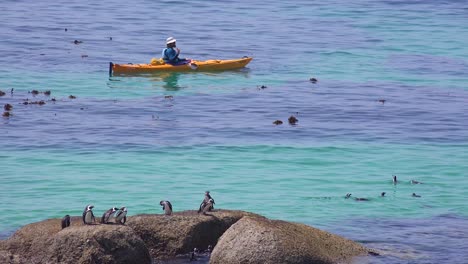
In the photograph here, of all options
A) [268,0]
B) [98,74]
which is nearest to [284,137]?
[98,74]

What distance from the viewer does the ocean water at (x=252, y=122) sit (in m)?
26.8

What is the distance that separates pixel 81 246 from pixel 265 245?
325cm

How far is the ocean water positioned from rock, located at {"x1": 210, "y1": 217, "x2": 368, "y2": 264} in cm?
235

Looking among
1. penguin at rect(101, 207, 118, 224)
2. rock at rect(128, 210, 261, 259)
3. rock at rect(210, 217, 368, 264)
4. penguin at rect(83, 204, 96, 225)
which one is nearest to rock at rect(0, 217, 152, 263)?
penguin at rect(83, 204, 96, 225)

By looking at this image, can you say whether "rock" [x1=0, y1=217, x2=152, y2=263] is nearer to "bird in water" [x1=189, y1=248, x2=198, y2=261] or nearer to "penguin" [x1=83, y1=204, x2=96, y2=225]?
"penguin" [x1=83, y1=204, x2=96, y2=225]

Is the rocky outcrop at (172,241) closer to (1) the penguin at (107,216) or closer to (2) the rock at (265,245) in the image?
(2) the rock at (265,245)

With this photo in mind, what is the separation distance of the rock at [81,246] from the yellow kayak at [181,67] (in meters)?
26.5

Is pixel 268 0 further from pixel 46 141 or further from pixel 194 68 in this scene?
pixel 46 141

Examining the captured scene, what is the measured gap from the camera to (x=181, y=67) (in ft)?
153

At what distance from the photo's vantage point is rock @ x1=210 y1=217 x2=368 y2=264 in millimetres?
18953

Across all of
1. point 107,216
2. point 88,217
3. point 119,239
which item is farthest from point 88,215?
point 119,239

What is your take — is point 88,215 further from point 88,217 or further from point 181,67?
point 181,67

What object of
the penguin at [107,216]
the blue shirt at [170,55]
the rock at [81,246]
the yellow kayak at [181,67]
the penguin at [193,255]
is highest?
the blue shirt at [170,55]

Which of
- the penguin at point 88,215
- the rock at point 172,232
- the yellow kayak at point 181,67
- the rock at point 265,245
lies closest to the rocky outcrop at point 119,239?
the rock at point 172,232
